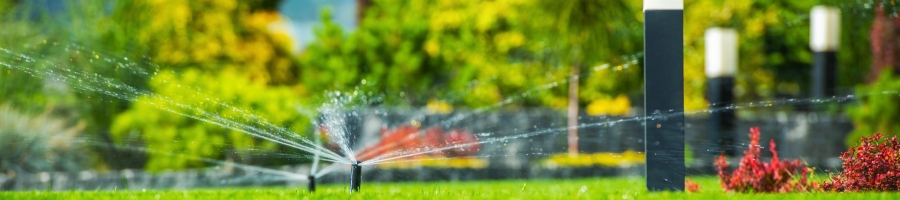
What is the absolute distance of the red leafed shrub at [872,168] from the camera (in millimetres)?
5711

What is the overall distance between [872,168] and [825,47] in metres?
8.05

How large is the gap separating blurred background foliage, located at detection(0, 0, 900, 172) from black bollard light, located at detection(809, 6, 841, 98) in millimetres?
435

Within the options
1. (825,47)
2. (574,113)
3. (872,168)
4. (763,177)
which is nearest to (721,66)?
(825,47)

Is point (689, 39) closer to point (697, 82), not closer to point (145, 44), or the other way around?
point (697, 82)

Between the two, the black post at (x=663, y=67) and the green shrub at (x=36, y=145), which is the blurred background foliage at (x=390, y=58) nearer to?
the green shrub at (x=36, y=145)

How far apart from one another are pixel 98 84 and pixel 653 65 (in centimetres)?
1028

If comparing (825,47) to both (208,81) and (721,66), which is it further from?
(208,81)

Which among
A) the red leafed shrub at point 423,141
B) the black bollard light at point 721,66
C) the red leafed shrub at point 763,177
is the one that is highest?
the black bollard light at point 721,66

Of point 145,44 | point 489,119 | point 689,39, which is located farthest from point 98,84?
point 689,39

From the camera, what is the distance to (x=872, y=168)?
574cm

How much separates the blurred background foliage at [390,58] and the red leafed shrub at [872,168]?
6.63 m

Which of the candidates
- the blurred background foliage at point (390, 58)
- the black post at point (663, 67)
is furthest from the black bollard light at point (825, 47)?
the black post at point (663, 67)

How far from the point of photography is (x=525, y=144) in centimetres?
1555

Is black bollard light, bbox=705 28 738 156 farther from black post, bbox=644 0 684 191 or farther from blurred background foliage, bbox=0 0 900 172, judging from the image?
black post, bbox=644 0 684 191
